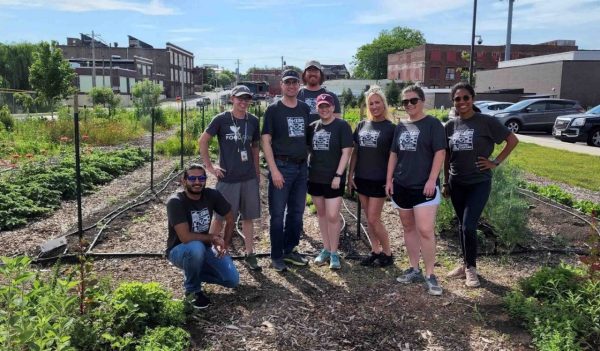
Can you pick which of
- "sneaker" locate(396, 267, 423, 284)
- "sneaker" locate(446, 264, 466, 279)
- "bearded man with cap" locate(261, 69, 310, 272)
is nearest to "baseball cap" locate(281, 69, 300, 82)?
"bearded man with cap" locate(261, 69, 310, 272)

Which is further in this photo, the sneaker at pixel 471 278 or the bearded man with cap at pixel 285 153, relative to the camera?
the bearded man with cap at pixel 285 153

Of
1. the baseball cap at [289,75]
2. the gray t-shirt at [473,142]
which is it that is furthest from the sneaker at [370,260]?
the baseball cap at [289,75]

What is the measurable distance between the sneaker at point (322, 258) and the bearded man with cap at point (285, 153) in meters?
0.36

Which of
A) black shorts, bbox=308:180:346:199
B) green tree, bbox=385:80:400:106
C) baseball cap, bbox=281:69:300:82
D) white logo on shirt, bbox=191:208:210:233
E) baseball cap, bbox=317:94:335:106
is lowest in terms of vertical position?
white logo on shirt, bbox=191:208:210:233

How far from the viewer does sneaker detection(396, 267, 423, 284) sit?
434 centimetres

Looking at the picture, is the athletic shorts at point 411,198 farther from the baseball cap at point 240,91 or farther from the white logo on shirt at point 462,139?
the baseball cap at point 240,91

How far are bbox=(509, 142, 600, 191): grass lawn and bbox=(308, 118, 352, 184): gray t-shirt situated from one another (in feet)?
17.3

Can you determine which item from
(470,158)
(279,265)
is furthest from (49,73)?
(470,158)

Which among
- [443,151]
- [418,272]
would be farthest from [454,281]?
[443,151]

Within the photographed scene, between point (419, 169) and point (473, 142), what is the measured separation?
559mm

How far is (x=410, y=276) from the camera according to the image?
436 cm

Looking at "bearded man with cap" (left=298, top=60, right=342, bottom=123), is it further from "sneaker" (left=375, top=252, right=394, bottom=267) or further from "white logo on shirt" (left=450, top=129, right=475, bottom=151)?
"sneaker" (left=375, top=252, right=394, bottom=267)

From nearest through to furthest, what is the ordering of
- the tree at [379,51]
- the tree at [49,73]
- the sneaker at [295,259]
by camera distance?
the sneaker at [295,259] < the tree at [49,73] < the tree at [379,51]

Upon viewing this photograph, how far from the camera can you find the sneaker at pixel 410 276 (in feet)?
14.3
